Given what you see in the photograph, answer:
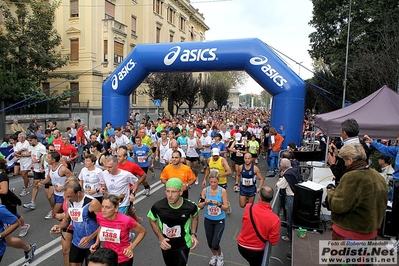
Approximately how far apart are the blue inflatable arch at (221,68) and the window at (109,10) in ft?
50.6

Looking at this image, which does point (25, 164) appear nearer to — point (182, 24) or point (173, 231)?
point (173, 231)

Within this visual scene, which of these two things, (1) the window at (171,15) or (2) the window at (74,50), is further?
(1) the window at (171,15)

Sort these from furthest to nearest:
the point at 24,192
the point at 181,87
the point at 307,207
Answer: the point at 181,87
the point at 24,192
the point at 307,207

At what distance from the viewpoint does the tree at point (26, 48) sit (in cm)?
1667

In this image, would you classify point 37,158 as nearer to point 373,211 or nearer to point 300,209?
point 300,209

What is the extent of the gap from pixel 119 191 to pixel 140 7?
100ft

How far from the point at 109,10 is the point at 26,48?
9959 mm

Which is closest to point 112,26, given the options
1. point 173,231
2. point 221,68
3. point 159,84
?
point 159,84

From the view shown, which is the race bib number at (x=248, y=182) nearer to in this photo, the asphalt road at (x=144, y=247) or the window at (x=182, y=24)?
the asphalt road at (x=144, y=247)

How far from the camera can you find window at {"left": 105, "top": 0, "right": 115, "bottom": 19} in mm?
24906

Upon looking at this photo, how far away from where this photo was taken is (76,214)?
3486mm

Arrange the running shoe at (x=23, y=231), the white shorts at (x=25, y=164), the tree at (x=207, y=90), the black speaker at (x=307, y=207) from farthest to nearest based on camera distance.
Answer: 1. the tree at (x=207, y=90)
2. the white shorts at (x=25, y=164)
3. the running shoe at (x=23, y=231)
4. the black speaker at (x=307, y=207)

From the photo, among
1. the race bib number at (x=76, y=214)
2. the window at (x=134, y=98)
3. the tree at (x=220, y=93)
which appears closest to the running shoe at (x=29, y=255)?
the race bib number at (x=76, y=214)

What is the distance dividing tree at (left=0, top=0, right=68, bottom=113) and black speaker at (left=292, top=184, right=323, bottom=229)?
16893 millimetres
